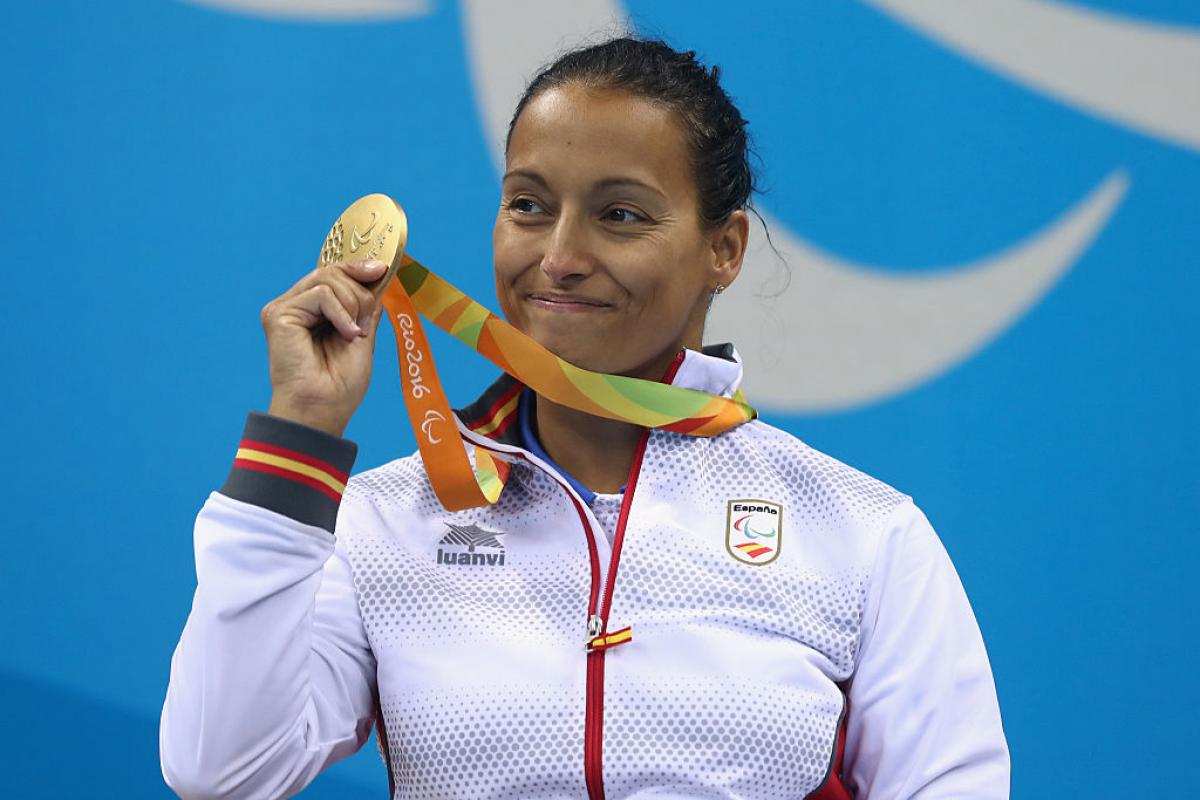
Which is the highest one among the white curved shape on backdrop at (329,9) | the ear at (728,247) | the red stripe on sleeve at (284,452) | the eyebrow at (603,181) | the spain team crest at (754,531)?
the white curved shape on backdrop at (329,9)

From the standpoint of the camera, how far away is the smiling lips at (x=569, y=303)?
1.33 meters

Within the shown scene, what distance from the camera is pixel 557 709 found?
4.07 feet

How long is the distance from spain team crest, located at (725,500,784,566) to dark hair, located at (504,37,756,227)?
0.87ft

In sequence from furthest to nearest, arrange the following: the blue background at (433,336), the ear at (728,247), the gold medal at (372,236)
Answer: the blue background at (433,336) → the ear at (728,247) → the gold medal at (372,236)

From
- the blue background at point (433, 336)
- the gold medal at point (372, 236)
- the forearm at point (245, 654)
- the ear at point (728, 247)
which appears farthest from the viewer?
the blue background at point (433, 336)

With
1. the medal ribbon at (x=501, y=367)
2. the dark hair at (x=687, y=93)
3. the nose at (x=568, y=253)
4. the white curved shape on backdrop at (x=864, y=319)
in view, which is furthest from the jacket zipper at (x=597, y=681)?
the white curved shape on backdrop at (x=864, y=319)

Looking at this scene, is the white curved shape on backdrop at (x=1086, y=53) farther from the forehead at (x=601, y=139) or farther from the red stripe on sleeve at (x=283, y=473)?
the red stripe on sleeve at (x=283, y=473)

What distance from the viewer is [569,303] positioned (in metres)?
1.33

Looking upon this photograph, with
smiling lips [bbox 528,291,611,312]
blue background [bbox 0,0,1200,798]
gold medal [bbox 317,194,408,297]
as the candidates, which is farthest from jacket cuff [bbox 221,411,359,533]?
blue background [bbox 0,0,1200,798]

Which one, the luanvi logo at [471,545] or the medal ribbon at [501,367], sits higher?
the medal ribbon at [501,367]

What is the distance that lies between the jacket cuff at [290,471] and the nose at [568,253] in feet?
0.83

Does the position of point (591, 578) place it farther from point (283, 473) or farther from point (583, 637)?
point (283, 473)

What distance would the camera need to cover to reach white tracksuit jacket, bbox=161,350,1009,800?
1.16m

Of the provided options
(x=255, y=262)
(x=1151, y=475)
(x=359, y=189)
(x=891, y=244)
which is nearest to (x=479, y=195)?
(x=359, y=189)
